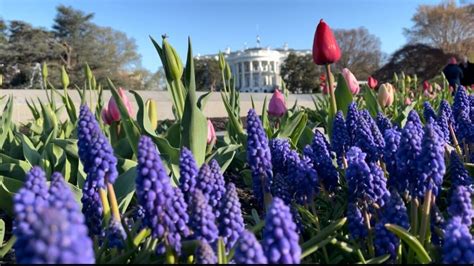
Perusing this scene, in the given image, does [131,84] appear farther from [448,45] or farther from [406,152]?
[406,152]

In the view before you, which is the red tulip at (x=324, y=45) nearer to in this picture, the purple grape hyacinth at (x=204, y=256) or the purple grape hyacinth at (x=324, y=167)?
the purple grape hyacinth at (x=324, y=167)

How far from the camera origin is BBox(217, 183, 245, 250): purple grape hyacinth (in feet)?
3.71

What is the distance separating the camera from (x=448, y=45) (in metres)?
45.0

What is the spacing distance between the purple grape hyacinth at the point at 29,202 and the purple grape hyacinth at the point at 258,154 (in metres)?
0.64

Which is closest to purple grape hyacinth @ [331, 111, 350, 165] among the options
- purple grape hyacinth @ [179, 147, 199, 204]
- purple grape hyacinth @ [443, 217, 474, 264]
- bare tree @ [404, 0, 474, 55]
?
purple grape hyacinth @ [179, 147, 199, 204]

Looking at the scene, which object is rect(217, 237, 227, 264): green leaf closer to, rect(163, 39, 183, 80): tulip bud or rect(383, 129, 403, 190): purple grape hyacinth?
rect(383, 129, 403, 190): purple grape hyacinth

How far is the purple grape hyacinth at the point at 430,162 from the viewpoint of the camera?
1189mm

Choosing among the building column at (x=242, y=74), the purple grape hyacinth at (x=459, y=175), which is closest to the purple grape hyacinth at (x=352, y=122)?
→ the purple grape hyacinth at (x=459, y=175)

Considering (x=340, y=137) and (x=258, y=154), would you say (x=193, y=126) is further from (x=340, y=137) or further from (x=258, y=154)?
(x=258, y=154)

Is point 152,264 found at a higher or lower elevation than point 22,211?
lower

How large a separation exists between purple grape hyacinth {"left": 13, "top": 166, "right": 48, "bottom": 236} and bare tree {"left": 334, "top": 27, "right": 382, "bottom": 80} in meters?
56.7

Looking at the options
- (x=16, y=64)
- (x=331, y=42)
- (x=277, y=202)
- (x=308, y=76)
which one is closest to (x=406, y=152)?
(x=277, y=202)

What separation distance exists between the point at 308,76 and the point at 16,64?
3490cm

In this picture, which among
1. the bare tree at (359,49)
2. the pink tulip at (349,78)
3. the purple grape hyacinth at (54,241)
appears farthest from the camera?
the bare tree at (359,49)
